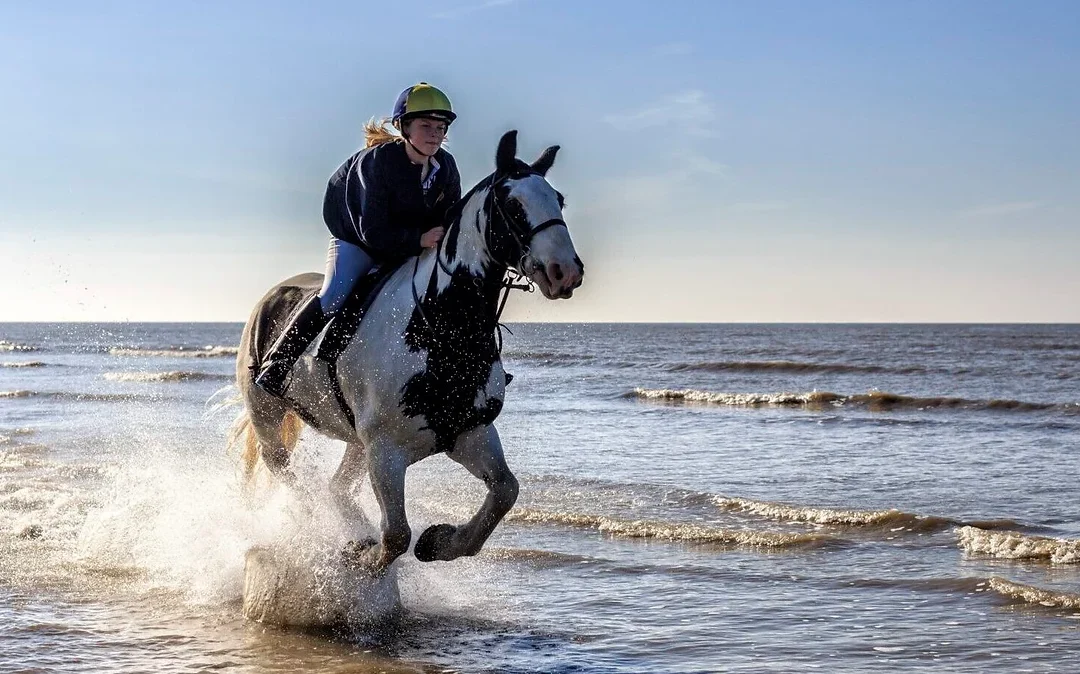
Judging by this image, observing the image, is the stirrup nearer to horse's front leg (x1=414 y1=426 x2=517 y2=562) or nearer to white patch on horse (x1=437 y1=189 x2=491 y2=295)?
horse's front leg (x1=414 y1=426 x2=517 y2=562)

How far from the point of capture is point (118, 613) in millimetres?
7379

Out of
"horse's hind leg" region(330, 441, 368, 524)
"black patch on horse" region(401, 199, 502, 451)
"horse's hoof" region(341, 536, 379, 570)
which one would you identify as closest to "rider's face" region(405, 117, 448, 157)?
"black patch on horse" region(401, 199, 502, 451)

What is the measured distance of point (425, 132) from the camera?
20.3 ft

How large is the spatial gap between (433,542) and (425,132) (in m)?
2.24

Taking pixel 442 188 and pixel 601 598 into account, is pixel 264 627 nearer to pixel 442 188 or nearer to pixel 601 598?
pixel 601 598

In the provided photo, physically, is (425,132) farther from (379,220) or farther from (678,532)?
(678,532)

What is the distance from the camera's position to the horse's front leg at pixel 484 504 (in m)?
6.29

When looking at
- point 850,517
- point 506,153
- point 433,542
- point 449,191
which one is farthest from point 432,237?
point 850,517

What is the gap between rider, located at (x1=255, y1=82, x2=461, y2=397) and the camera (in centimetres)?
617

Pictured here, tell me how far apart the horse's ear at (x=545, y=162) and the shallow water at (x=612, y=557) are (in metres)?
2.65

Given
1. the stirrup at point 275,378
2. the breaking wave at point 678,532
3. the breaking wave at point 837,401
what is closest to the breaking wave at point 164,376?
the breaking wave at point 837,401

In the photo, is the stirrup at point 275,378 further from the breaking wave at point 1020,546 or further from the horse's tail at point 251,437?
the breaking wave at point 1020,546

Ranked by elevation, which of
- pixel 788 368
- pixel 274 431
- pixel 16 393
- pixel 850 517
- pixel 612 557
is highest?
pixel 274 431

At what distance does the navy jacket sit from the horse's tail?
62.5 inches
